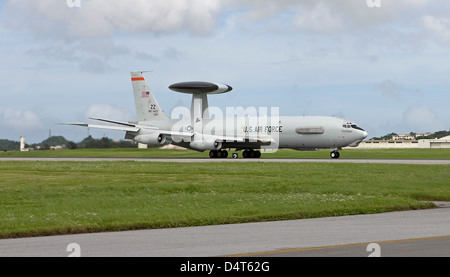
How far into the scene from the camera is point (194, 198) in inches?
1020

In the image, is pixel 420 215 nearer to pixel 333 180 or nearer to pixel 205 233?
pixel 205 233

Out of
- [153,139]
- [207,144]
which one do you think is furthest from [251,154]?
[153,139]

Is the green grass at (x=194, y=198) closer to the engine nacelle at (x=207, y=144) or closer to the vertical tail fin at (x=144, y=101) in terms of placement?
the engine nacelle at (x=207, y=144)

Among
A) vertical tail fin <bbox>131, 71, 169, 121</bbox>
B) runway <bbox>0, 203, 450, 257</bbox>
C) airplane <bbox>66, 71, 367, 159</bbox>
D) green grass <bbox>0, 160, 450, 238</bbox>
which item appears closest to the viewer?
runway <bbox>0, 203, 450, 257</bbox>

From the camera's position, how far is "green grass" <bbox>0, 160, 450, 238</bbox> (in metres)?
19.7

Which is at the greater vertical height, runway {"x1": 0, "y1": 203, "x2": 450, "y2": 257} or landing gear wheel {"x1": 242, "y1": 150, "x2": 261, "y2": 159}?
landing gear wheel {"x1": 242, "y1": 150, "x2": 261, "y2": 159}

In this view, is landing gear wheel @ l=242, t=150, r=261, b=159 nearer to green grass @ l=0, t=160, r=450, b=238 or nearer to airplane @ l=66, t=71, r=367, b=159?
airplane @ l=66, t=71, r=367, b=159

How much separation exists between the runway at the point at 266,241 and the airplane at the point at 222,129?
45.2 m

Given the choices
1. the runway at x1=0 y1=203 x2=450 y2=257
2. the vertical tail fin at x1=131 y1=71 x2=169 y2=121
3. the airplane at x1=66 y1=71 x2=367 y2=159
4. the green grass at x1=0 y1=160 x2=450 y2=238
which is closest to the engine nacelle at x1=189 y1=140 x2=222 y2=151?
the airplane at x1=66 y1=71 x2=367 y2=159

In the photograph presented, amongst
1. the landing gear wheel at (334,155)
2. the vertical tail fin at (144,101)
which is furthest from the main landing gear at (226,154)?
the vertical tail fin at (144,101)

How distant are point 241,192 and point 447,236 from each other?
47.2ft

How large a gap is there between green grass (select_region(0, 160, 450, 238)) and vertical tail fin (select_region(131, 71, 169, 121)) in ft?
126
